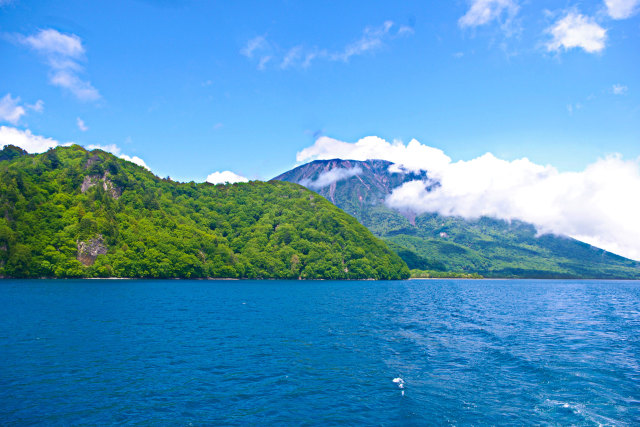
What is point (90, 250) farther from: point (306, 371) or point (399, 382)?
point (399, 382)

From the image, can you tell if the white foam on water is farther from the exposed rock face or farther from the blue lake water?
the exposed rock face

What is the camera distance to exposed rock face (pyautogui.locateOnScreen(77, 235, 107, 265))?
16962cm

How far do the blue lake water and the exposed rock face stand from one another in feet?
417

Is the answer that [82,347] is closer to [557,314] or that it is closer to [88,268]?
[557,314]

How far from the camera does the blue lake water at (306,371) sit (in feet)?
75.7

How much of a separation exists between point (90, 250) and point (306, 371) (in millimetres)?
177486

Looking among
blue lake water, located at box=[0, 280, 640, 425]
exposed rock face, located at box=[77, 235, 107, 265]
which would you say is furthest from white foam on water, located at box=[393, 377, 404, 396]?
exposed rock face, located at box=[77, 235, 107, 265]

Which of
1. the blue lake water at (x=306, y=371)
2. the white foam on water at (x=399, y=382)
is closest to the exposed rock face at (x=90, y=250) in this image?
the blue lake water at (x=306, y=371)

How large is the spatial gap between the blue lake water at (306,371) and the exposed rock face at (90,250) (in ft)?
417

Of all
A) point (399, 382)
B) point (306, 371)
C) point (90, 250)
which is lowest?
point (306, 371)

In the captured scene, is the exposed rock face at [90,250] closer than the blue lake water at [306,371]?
No

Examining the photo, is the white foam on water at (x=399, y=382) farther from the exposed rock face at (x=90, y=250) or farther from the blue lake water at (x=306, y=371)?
the exposed rock face at (x=90, y=250)

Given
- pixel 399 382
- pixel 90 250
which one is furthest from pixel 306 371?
pixel 90 250

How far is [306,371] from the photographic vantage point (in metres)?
31.9
